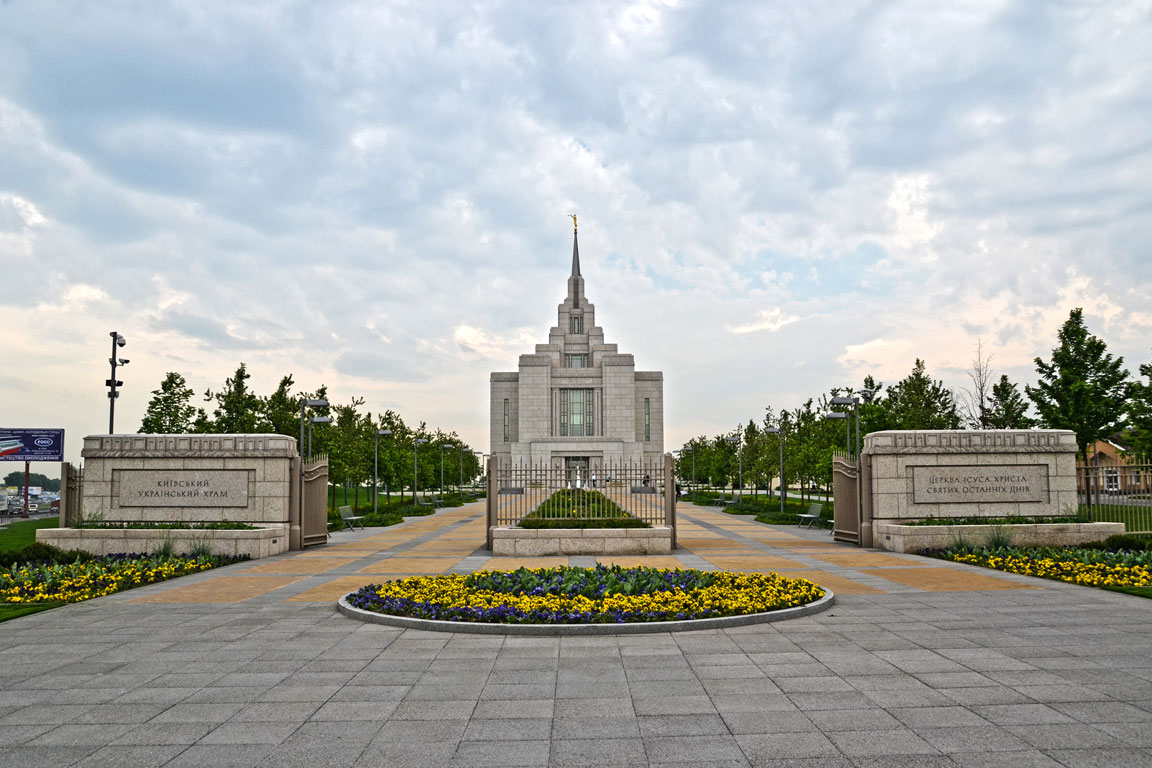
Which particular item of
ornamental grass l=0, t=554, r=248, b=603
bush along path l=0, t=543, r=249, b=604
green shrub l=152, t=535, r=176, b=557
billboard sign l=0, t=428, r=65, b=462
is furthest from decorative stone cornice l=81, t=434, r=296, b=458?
billboard sign l=0, t=428, r=65, b=462

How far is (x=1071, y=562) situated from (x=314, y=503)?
18.8 meters

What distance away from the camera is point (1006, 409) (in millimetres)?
48438

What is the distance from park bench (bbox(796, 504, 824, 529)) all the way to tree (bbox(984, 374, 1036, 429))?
72.2 ft

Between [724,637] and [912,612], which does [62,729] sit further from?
[912,612]

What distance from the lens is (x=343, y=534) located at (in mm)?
27922

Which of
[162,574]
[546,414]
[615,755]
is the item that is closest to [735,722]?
[615,755]

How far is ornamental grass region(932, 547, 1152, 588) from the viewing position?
1412cm

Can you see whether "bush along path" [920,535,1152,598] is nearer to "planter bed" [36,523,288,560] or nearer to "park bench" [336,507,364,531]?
"planter bed" [36,523,288,560]

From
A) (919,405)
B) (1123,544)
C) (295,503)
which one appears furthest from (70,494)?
(919,405)

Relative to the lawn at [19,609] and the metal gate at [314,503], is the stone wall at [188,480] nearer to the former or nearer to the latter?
the metal gate at [314,503]

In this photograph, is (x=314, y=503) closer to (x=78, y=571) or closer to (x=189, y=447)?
(x=189, y=447)

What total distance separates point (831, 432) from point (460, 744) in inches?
1507

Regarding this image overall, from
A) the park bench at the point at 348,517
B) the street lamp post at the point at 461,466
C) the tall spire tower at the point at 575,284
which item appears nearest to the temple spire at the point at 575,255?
the tall spire tower at the point at 575,284

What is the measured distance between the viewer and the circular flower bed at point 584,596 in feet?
33.8
